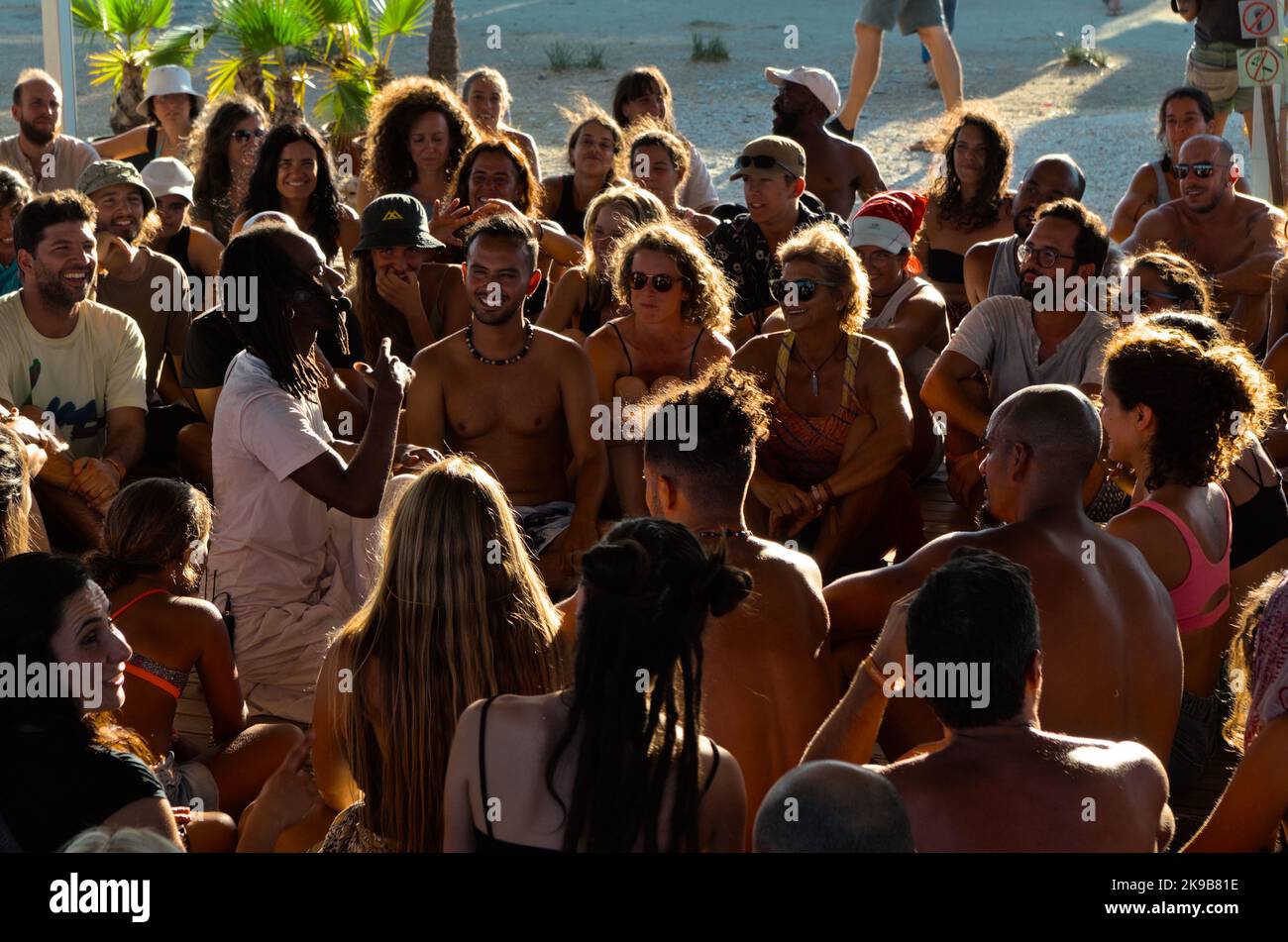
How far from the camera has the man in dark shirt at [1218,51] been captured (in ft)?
27.6

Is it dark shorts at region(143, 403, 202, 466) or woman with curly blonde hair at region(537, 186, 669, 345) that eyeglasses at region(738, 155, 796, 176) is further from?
dark shorts at region(143, 403, 202, 466)

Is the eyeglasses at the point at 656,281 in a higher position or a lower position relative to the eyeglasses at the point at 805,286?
higher

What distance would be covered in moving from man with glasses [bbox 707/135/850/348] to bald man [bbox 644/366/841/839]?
2.95m

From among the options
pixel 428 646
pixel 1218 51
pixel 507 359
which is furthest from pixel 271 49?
pixel 428 646

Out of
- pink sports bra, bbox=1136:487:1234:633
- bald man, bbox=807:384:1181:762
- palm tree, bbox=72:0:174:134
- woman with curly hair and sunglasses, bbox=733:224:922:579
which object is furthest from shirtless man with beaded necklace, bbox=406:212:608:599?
palm tree, bbox=72:0:174:134

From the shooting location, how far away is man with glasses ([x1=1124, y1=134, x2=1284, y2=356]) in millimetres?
6258

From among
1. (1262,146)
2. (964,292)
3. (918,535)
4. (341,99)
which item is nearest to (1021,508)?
(918,535)

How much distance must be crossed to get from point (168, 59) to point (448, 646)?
956cm

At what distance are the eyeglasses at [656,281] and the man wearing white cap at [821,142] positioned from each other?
8.95ft

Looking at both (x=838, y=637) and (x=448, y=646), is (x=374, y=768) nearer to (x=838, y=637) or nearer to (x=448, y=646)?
(x=448, y=646)

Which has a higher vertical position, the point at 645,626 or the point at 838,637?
the point at 645,626

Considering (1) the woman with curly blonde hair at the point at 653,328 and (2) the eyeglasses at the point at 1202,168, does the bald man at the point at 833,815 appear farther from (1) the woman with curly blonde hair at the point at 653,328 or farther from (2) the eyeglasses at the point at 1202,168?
(2) the eyeglasses at the point at 1202,168

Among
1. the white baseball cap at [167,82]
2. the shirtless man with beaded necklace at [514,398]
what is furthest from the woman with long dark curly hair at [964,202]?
the white baseball cap at [167,82]

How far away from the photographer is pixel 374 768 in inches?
106
